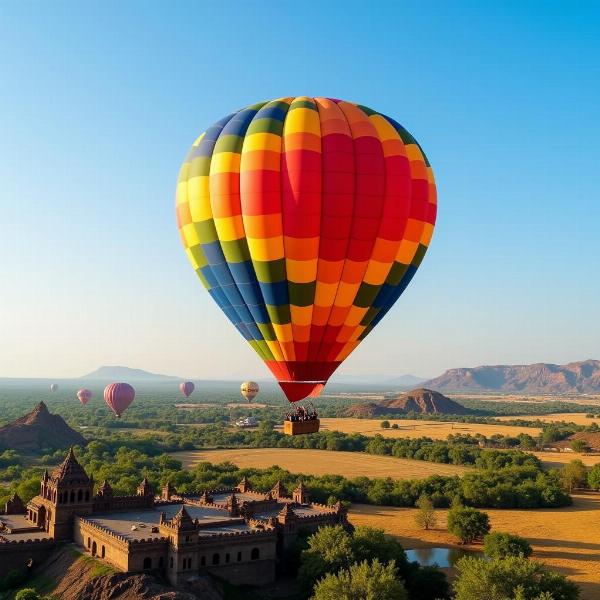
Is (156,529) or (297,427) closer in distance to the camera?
(297,427)

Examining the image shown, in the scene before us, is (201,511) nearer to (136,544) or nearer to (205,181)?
(136,544)

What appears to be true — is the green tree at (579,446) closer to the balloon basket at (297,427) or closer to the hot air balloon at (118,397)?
the hot air balloon at (118,397)

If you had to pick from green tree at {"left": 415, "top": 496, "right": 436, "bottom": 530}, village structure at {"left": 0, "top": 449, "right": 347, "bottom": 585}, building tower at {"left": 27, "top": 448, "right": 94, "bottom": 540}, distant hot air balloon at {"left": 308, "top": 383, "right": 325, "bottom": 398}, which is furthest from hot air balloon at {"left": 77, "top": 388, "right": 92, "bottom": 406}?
distant hot air balloon at {"left": 308, "top": 383, "right": 325, "bottom": 398}

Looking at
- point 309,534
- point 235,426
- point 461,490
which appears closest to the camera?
point 309,534

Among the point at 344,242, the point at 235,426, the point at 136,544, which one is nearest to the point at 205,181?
the point at 344,242

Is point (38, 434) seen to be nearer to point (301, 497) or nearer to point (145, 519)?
point (301, 497)

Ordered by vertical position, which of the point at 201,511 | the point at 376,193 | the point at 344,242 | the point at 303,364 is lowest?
the point at 201,511

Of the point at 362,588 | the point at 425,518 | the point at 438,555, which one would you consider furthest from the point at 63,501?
the point at 425,518

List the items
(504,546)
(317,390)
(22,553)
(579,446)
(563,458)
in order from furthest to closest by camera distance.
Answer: (579,446), (563,458), (504,546), (22,553), (317,390)
